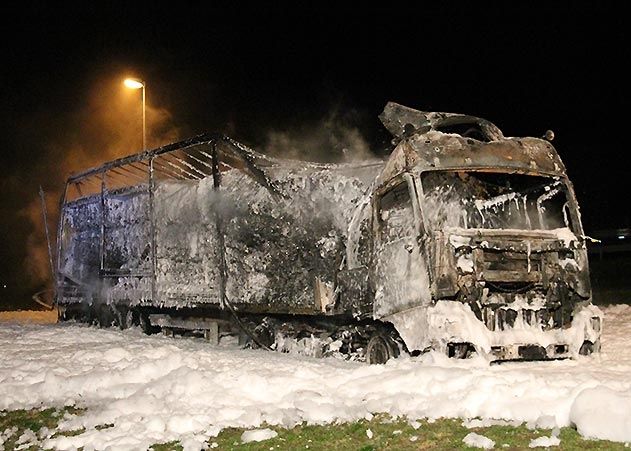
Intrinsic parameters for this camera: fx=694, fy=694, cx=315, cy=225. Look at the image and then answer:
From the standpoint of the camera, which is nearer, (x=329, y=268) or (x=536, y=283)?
(x=536, y=283)

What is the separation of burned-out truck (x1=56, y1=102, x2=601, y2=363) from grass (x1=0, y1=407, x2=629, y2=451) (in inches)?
89.5

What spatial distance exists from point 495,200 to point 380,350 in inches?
102

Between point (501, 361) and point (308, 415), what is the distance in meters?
3.28

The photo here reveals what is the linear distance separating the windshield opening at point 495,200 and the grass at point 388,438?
369cm

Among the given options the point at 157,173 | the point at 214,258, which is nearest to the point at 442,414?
the point at 214,258

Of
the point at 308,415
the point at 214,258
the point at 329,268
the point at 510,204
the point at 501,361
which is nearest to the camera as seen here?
the point at 308,415

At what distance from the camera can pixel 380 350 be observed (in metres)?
9.48

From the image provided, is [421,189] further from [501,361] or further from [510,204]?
[501,361]

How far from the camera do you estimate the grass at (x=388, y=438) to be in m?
5.21

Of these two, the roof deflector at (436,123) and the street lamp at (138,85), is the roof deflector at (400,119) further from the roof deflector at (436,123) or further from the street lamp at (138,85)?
the street lamp at (138,85)

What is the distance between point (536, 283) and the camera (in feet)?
28.4

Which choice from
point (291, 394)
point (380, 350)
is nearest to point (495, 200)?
point (380, 350)

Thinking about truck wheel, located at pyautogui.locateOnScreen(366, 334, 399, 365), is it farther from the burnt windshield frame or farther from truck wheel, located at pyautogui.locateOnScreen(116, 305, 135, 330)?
truck wheel, located at pyautogui.locateOnScreen(116, 305, 135, 330)

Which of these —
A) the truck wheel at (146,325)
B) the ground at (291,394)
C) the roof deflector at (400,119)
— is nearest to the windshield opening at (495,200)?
the roof deflector at (400,119)
